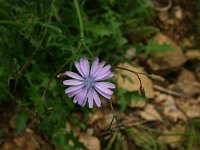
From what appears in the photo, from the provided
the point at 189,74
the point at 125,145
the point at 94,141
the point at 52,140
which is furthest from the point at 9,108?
the point at 189,74

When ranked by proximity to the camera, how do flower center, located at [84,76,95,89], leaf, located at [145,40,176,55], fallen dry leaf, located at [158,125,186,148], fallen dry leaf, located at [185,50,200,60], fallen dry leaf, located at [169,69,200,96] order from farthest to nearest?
fallen dry leaf, located at [185,50,200,60], fallen dry leaf, located at [169,69,200,96], leaf, located at [145,40,176,55], fallen dry leaf, located at [158,125,186,148], flower center, located at [84,76,95,89]

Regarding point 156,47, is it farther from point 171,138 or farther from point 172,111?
point 171,138

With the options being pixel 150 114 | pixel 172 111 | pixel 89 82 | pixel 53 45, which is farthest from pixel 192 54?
pixel 89 82

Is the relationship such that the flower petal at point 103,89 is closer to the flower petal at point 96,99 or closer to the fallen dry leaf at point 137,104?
the flower petal at point 96,99

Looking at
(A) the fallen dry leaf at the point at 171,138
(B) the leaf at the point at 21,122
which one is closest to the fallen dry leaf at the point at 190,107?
(A) the fallen dry leaf at the point at 171,138

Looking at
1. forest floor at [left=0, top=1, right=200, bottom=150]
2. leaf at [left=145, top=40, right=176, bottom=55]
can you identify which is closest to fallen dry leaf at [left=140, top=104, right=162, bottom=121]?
forest floor at [left=0, top=1, right=200, bottom=150]

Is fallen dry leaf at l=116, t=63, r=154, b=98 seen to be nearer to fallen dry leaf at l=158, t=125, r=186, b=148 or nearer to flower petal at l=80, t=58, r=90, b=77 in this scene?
fallen dry leaf at l=158, t=125, r=186, b=148
